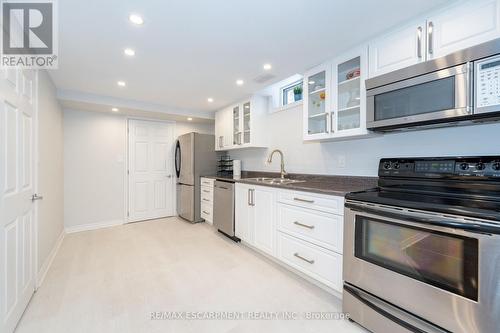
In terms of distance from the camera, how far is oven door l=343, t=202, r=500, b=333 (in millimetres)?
1186

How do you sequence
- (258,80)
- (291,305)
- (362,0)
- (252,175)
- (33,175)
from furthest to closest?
(252,175), (258,80), (33,175), (291,305), (362,0)

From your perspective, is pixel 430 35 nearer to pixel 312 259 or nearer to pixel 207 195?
pixel 312 259

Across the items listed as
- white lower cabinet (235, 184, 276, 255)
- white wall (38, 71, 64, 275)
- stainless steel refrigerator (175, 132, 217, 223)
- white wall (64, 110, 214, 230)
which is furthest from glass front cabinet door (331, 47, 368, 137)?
white wall (64, 110, 214, 230)

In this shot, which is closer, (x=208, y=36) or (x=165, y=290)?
(x=208, y=36)

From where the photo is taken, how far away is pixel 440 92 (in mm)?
1611

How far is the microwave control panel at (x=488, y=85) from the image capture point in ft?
4.49

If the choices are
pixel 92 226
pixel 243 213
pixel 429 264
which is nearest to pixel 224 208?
pixel 243 213

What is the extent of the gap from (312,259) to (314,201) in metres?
0.56

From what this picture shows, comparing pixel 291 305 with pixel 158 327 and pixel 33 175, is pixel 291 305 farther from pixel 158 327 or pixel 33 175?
pixel 33 175

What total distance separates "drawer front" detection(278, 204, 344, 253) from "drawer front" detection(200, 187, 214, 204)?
5.84ft

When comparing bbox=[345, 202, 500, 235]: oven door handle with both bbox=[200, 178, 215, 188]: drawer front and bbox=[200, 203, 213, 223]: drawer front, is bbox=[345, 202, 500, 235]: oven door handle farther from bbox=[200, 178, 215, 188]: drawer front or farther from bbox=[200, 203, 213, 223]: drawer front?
bbox=[200, 203, 213, 223]: drawer front

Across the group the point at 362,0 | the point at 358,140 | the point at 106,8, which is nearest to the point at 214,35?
the point at 106,8

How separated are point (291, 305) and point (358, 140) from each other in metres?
1.76

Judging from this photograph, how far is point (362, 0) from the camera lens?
1.59m
